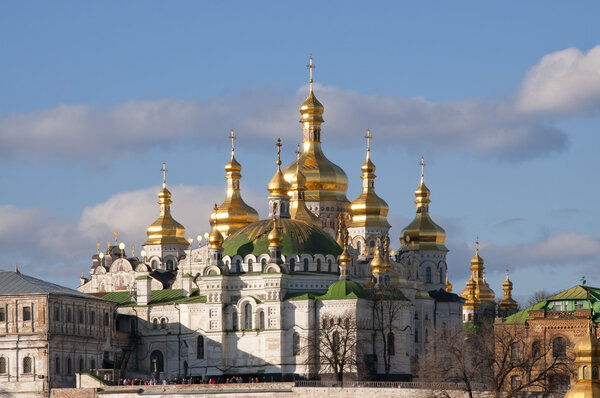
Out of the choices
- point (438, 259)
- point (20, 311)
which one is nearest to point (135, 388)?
point (20, 311)

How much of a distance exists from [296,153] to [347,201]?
15.3 ft

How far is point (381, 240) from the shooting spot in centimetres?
10738

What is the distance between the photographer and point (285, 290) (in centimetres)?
9256

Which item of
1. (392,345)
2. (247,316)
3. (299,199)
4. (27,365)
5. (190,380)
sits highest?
(299,199)

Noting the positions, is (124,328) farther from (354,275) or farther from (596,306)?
(596,306)

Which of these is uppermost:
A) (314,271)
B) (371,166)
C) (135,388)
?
(371,166)

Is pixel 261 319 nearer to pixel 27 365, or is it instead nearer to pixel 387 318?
pixel 387 318

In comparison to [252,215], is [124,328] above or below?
below

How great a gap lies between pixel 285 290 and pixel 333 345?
617 centimetres

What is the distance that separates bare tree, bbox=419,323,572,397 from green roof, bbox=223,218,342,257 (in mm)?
8606

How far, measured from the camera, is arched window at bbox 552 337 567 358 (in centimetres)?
8612

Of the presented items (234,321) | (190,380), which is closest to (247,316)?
(234,321)

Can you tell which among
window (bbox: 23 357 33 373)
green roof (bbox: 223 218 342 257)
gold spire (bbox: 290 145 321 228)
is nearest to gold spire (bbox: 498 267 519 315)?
gold spire (bbox: 290 145 321 228)

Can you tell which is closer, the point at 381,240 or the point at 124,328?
the point at 124,328
